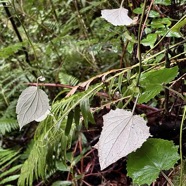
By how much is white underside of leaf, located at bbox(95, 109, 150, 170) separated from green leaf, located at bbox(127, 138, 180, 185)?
0.21ft

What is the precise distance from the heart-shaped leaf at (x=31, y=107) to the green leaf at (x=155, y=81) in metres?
0.18

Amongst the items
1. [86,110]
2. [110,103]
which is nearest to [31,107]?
[86,110]

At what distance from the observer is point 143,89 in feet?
1.78

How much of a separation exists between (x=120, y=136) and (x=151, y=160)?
0.08 m

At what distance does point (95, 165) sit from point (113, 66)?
0.51 meters

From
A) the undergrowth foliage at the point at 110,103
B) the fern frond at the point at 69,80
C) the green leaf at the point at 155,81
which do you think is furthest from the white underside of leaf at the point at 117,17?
the fern frond at the point at 69,80

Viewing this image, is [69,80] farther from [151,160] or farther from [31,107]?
[151,160]

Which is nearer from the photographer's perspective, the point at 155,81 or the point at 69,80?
the point at 155,81

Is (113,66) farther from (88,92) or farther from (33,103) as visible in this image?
(33,103)

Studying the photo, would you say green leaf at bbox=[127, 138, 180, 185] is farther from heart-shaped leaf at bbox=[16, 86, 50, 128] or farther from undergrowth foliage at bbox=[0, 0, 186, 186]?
heart-shaped leaf at bbox=[16, 86, 50, 128]

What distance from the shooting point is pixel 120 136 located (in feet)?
1.39

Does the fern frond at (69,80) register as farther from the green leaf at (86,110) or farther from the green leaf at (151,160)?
the green leaf at (151,160)

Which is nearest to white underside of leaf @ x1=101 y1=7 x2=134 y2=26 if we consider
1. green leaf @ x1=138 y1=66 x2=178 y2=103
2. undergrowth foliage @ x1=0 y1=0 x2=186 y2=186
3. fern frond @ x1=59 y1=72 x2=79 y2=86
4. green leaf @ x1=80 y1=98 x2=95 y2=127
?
undergrowth foliage @ x1=0 y1=0 x2=186 y2=186

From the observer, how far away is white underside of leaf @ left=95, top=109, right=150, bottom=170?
403 mm
